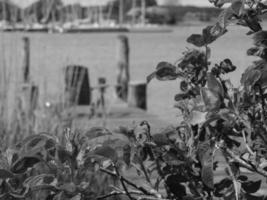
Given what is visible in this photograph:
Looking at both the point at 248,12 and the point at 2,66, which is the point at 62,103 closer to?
the point at 2,66

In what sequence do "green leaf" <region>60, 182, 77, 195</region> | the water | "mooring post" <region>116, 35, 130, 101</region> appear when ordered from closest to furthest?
"green leaf" <region>60, 182, 77, 195</region>
the water
"mooring post" <region>116, 35, 130, 101</region>

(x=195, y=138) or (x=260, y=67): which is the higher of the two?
(x=260, y=67)

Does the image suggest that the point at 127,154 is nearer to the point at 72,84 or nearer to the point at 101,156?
the point at 101,156

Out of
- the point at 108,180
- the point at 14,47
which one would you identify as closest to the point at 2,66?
the point at 14,47

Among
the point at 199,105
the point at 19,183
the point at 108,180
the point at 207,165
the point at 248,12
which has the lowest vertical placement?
the point at 108,180

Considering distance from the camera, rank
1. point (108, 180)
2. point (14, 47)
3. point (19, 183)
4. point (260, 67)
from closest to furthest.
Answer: point (260, 67), point (19, 183), point (108, 180), point (14, 47)

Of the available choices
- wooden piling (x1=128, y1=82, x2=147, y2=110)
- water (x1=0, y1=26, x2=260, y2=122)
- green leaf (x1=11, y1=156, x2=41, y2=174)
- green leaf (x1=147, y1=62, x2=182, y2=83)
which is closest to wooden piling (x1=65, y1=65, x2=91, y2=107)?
water (x1=0, y1=26, x2=260, y2=122)

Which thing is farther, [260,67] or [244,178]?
[244,178]

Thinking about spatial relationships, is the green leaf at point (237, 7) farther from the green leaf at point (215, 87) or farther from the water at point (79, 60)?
the water at point (79, 60)

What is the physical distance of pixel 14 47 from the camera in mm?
6617

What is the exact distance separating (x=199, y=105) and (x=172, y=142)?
21cm

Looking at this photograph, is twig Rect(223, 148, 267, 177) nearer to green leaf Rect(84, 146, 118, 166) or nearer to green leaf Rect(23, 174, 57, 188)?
green leaf Rect(84, 146, 118, 166)

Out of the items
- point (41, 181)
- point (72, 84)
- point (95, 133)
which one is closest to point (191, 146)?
point (95, 133)

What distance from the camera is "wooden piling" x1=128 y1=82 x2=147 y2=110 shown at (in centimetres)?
1159
